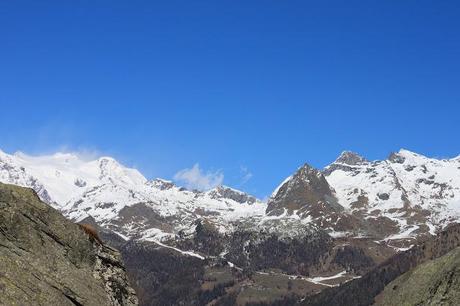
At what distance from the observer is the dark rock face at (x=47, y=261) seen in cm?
2423

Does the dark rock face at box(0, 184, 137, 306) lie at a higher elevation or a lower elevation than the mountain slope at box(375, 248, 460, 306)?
higher

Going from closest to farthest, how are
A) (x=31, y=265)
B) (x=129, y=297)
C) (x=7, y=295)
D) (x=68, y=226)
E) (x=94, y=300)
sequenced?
(x=7, y=295) → (x=31, y=265) → (x=94, y=300) → (x=68, y=226) → (x=129, y=297)

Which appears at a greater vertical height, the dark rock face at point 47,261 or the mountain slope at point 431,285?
the dark rock face at point 47,261

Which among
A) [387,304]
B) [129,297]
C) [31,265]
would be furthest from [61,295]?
[387,304]

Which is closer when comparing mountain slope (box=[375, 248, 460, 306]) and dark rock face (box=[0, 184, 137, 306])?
dark rock face (box=[0, 184, 137, 306])

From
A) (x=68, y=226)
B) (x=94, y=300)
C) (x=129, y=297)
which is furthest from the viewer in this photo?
(x=129, y=297)

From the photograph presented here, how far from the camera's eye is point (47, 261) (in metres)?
27.4

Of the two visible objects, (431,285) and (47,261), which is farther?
(431,285)

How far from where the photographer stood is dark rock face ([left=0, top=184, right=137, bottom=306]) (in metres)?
24.2

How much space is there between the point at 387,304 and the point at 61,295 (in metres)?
16.9

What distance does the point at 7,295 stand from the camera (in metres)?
22.5

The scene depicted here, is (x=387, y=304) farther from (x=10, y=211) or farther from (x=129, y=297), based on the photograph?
(x=10, y=211)

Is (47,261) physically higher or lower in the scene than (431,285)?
higher

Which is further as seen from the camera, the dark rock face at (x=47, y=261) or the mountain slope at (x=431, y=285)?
the mountain slope at (x=431, y=285)
